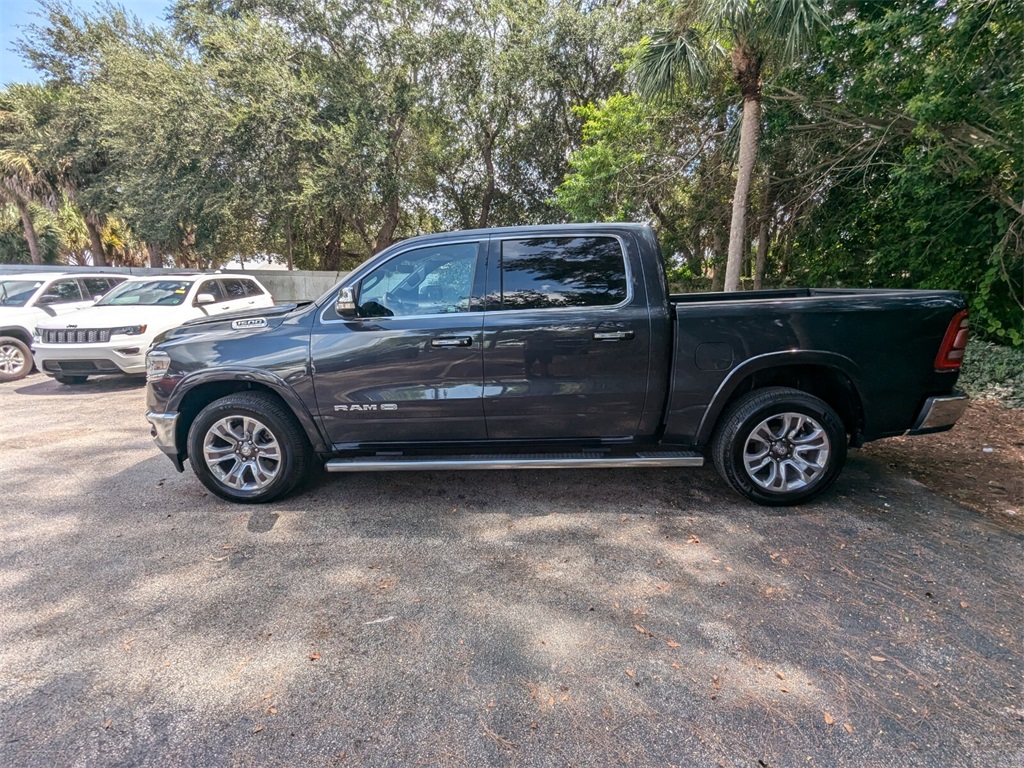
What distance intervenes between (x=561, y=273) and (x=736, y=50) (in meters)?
7.07

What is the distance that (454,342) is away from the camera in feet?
11.5

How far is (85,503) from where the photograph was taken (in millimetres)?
3902

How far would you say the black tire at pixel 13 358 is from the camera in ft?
27.8

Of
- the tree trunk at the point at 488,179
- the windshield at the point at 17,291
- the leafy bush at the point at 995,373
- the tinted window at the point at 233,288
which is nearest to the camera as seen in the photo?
the leafy bush at the point at 995,373

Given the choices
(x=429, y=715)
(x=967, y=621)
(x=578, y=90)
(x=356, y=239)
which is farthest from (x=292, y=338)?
(x=356, y=239)

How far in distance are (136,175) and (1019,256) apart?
62.2 ft

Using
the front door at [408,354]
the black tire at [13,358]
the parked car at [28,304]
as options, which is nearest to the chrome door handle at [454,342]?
the front door at [408,354]

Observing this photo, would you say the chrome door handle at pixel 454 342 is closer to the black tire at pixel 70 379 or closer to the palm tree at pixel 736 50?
the palm tree at pixel 736 50

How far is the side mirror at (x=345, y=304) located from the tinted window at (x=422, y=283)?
0.22 feet

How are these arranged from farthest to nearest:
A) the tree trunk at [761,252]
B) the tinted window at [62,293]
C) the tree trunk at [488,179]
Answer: the tree trunk at [488,179] → the tree trunk at [761,252] → the tinted window at [62,293]

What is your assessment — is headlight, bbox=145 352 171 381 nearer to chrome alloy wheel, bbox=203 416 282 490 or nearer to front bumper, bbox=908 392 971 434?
chrome alloy wheel, bbox=203 416 282 490

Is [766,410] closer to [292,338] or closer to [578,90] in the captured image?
[292,338]

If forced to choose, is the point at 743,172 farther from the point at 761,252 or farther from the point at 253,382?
the point at 253,382

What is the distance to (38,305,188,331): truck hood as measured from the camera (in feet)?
23.9
